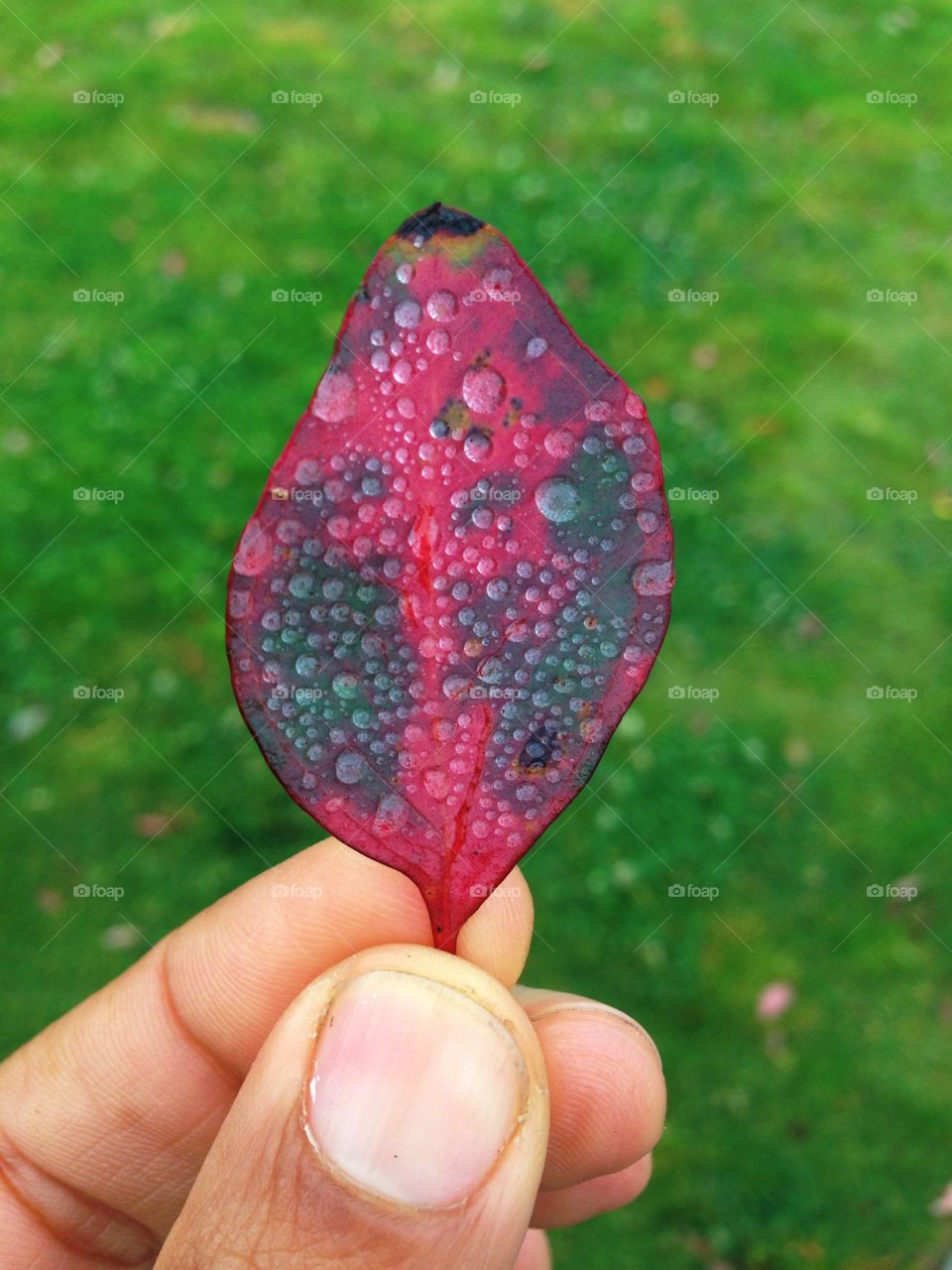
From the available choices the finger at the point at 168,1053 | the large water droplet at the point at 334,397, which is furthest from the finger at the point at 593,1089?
the large water droplet at the point at 334,397

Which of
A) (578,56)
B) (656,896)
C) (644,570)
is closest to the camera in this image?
(644,570)

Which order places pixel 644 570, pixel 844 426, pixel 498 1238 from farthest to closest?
pixel 844 426 < pixel 498 1238 < pixel 644 570

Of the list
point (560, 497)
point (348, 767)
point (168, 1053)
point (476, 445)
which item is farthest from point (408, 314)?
point (168, 1053)

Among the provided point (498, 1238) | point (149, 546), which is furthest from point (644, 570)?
point (149, 546)

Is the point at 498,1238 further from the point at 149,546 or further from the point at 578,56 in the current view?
the point at 578,56

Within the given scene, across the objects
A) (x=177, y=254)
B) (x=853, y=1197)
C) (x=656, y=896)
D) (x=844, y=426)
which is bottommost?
(x=853, y=1197)

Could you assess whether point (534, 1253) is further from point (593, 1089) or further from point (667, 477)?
point (667, 477)

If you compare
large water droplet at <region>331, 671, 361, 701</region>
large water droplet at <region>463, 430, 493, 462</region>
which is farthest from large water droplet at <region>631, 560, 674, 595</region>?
large water droplet at <region>331, 671, 361, 701</region>
